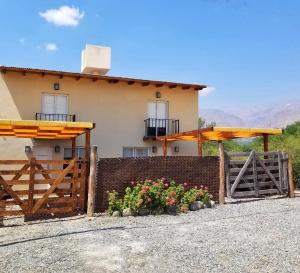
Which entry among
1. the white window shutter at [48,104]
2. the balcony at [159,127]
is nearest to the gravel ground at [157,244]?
the white window shutter at [48,104]

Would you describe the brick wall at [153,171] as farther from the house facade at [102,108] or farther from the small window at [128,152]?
Result: the small window at [128,152]

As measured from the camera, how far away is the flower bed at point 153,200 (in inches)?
393

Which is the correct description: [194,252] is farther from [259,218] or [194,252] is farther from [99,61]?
[99,61]

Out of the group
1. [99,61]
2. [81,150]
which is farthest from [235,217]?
[99,61]

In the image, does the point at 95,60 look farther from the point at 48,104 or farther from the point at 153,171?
the point at 153,171

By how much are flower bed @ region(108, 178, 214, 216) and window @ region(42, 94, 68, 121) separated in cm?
875

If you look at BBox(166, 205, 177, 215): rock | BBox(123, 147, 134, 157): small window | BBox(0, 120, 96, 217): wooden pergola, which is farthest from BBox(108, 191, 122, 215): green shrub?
BBox(123, 147, 134, 157): small window

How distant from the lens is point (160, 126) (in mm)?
19719

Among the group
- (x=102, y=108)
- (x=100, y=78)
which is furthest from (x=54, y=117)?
(x=100, y=78)

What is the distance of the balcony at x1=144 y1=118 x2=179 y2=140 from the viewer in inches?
763

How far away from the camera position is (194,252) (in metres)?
6.37

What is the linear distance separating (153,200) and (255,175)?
4874mm

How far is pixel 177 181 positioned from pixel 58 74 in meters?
9.59

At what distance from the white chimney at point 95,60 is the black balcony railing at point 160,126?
4.95 m
